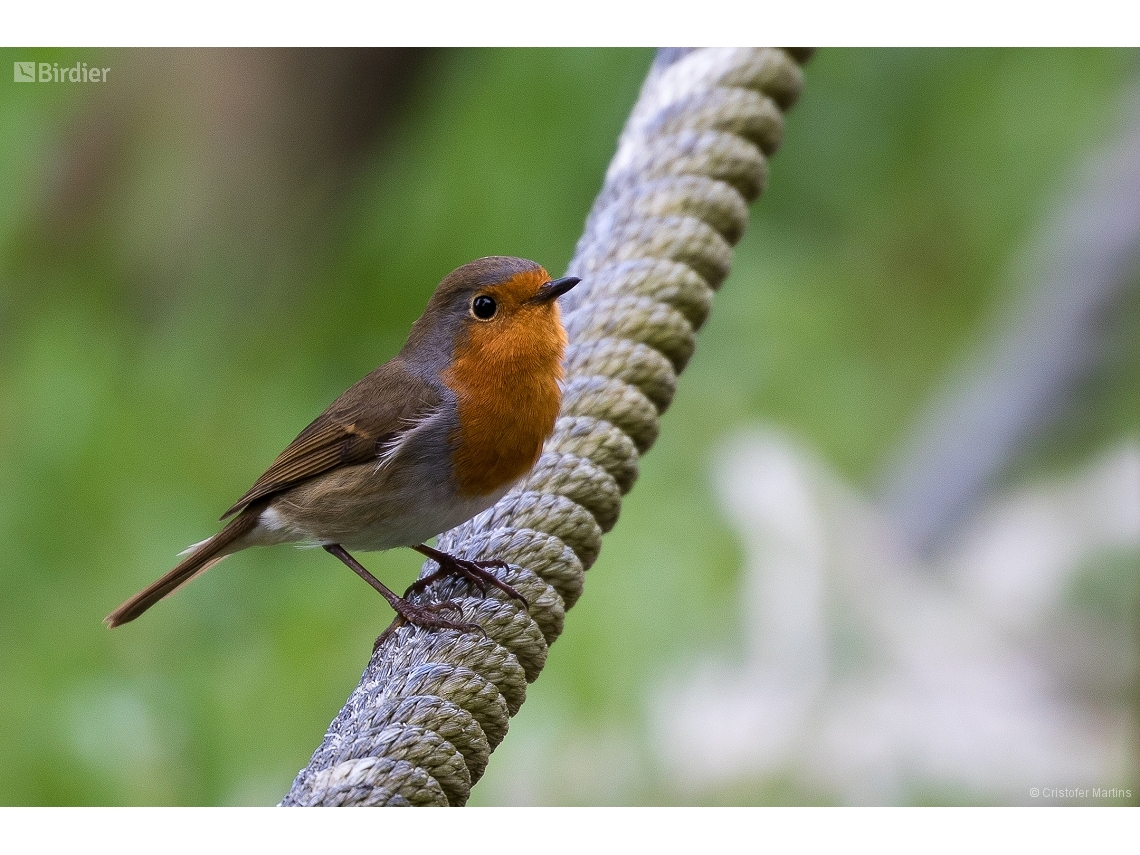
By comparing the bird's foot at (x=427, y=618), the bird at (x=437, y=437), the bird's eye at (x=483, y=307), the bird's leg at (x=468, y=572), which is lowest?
the bird's foot at (x=427, y=618)

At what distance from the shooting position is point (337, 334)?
318 centimetres

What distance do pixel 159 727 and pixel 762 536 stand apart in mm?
1426

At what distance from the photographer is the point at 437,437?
1689 mm

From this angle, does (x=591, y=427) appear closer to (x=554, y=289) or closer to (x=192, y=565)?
(x=554, y=289)

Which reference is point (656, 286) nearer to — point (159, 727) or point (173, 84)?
point (159, 727)

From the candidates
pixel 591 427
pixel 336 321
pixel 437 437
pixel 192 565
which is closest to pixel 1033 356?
pixel 336 321

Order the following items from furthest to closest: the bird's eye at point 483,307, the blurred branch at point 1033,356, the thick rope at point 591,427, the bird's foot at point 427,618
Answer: the blurred branch at point 1033,356
the bird's eye at point 483,307
the bird's foot at point 427,618
the thick rope at point 591,427

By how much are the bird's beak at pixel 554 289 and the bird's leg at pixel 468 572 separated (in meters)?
0.34

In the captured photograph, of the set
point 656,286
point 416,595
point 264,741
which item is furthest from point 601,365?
point 264,741

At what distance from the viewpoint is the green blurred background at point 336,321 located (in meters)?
2.57

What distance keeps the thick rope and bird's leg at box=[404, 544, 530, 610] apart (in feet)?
0.04

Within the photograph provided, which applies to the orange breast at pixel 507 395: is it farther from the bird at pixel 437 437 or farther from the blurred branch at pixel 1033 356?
the blurred branch at pixel 1033 356

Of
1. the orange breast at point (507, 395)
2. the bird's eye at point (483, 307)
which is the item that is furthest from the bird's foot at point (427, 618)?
the bird's eye at point (483, 307)

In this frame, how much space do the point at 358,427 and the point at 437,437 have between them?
13 cm
